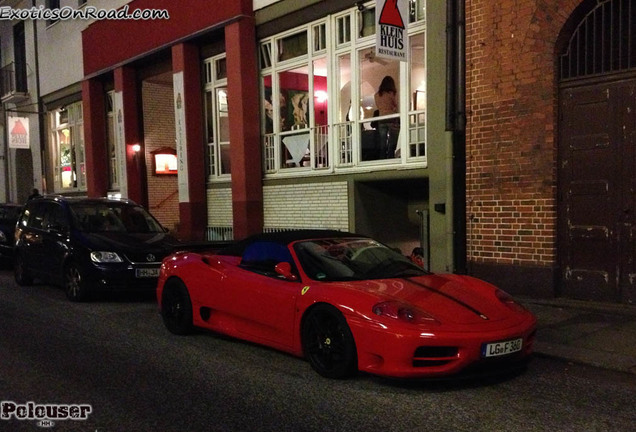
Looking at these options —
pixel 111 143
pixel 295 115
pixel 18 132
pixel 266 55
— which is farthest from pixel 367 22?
pixel 18 132

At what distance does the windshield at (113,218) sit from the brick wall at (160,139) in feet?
27.0

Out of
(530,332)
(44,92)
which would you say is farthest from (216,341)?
(44,92)

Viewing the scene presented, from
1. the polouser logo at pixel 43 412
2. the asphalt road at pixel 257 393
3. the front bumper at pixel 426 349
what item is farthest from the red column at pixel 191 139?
the front bumper at pixel 426 349

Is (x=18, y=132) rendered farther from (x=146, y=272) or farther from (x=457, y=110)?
(x=457, y=110)

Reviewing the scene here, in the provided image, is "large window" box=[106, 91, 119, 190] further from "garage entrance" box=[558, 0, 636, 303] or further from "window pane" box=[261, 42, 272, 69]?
"garage entrance" box=[558, 0, 636, 303]

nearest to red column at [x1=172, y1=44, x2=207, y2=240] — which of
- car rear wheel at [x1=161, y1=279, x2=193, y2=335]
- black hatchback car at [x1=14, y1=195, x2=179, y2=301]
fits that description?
black hatchback car at [x1=14, y1=195, x2=179, y2=301]

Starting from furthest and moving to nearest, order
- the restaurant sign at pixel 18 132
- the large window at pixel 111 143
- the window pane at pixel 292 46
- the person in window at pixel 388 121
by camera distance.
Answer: the restaurant sign at pixel 18 132, the large window at pixel 111 143, the window pane at pixel 292 46, the person in window at pixel 388 121

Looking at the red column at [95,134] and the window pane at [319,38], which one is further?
the red column at [95,134]

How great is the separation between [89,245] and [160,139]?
1062 centimetres

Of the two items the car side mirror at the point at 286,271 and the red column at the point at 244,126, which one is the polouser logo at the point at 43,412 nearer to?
the car side mirror at the point at 286,271

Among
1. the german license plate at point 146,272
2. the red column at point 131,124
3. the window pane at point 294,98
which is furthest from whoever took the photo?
the red column at point 131,124

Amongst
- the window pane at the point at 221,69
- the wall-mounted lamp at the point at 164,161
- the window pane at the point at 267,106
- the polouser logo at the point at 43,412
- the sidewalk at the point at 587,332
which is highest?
the window pane at the point at 221,69

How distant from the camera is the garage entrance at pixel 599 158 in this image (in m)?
7.94

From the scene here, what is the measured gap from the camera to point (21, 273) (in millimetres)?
11070
